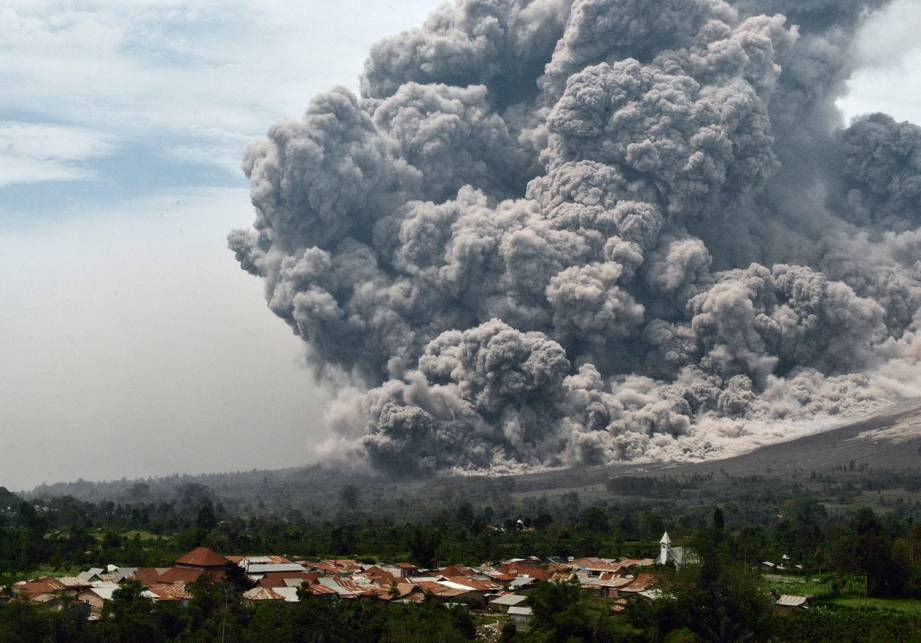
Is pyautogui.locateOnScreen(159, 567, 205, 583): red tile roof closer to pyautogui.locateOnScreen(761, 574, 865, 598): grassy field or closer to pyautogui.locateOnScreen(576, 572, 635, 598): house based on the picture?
pyautogui.locateOnScreen(576, 572, 635, 598): house

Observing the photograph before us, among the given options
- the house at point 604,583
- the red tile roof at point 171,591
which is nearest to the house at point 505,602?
the house at point 604,583

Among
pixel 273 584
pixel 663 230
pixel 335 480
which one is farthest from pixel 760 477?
pixel 273 584

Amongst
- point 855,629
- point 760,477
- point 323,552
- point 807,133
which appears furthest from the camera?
point 807,133

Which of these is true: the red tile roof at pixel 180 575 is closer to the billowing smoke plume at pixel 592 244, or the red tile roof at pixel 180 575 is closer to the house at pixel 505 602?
the house at pixel 505 602

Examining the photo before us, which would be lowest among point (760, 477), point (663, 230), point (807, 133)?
point (760, 477)

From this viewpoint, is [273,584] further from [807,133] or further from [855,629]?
[807,133]

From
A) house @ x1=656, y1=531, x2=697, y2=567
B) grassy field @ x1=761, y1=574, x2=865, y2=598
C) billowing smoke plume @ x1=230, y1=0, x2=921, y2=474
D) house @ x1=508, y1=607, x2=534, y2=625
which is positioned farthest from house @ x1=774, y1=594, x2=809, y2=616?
billowing smoke plume @ x1=230, y1=0, x2=921, y2=474
